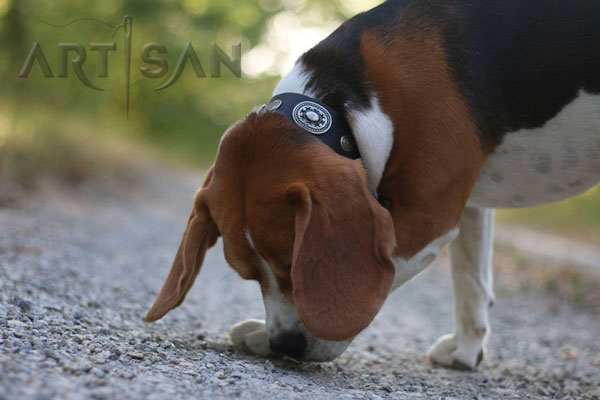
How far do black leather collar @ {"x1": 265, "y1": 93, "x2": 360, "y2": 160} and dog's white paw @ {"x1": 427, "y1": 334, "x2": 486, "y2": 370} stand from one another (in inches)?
54.9

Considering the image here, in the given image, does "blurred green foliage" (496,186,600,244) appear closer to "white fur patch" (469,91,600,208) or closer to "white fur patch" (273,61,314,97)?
"white fur patch" (469,91,600,208)

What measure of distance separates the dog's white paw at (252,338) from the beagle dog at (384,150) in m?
0.01

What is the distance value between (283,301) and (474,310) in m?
1.28

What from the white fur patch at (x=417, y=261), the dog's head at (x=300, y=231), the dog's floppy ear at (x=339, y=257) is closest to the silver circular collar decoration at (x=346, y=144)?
the dog's head at (x=300, y=231)

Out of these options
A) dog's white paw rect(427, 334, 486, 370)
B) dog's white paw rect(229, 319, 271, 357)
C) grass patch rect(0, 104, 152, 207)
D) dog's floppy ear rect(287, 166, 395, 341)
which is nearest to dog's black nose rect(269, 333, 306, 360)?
dog's white paw rect(229, 319, 271, 357)

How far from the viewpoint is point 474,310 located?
135 inches

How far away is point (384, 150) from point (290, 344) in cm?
81

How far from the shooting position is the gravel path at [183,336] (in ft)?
6.65

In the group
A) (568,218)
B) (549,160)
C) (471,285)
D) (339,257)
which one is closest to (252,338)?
(339,257)

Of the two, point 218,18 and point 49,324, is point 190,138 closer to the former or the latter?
point 218,18

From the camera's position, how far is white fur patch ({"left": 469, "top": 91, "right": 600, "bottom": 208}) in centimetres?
272

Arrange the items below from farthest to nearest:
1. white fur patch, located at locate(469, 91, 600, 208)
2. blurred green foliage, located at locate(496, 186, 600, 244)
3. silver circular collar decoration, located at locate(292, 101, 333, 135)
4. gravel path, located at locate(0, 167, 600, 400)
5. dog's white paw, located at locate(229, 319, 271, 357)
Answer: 1. blurred green foliage, located at locate(496, 186, 600, 244)
2. dog's white paw, located at locate(229, 319, 271, 357)
3. white fur patch, located at locate(469, 91, 600, 208)
4. silver circular collar decoration, located at locate(292, 101, 333, 135)
5. gravel path, located at locate(0, 167, 600, 400)

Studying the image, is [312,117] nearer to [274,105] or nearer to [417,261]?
[274,105]

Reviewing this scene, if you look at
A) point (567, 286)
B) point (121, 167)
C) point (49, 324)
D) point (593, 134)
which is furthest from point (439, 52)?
point (121, 167)
